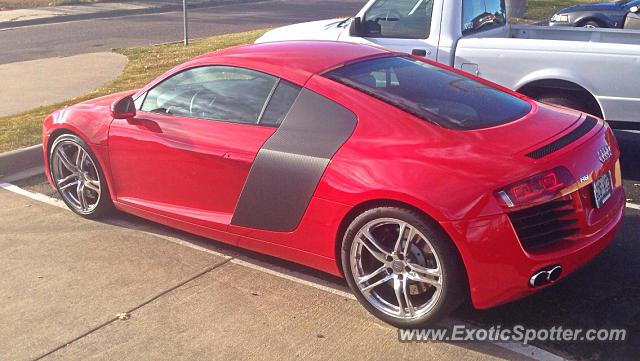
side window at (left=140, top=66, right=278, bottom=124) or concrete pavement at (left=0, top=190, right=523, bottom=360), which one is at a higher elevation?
side window at (left=140, top=66, right=278, bottom=124)

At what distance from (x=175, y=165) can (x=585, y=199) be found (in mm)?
2625

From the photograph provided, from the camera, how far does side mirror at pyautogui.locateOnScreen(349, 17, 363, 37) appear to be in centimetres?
765

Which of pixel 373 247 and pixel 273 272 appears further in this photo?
pixel 273 272

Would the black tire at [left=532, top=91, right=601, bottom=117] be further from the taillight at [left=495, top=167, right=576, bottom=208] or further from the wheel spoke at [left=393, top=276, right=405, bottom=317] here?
the wheel spoke at [left=393, top=276, right=405, bottom=317]

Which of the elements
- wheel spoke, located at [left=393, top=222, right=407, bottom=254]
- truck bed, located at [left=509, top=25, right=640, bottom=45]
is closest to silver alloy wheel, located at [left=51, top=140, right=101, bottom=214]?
wheel spoke, located at [left=393, top=222, right=407, bottom=254]

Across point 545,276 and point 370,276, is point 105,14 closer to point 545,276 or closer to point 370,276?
point 370,276

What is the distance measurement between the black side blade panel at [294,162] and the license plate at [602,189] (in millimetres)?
1375

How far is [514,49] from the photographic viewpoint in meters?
6.80

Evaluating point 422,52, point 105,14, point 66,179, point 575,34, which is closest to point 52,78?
point 66,179

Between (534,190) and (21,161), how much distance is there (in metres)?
5.56

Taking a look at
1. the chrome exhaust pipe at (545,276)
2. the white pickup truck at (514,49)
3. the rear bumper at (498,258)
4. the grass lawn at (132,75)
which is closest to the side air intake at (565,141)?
the rear bumper at (498,258)

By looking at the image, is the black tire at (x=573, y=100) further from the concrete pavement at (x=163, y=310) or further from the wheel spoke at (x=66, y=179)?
the wheel spoke at (x=66, y=179)

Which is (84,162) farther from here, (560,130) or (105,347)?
(560,130)

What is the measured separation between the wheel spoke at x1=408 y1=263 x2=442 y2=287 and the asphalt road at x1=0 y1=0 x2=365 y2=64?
1247 centimetres
